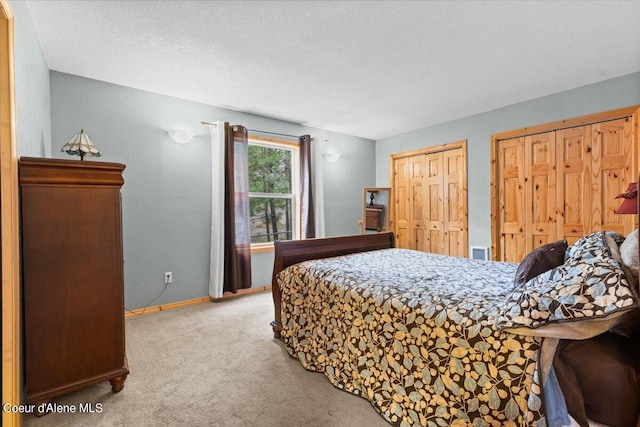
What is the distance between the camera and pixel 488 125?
407 centimetres

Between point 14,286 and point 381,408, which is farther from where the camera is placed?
point 381,408

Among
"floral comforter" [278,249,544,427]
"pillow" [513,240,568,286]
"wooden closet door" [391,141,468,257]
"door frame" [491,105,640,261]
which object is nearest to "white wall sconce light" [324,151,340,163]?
"wooden closet door" [391,141,468,257]

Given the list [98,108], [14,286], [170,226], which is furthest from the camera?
[170,226]

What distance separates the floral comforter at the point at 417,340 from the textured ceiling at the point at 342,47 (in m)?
1.81

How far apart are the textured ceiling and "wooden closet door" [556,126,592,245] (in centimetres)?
59

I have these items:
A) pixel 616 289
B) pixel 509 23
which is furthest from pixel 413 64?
pixel 616 289

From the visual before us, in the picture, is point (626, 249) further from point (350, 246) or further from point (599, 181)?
point (599, 181)

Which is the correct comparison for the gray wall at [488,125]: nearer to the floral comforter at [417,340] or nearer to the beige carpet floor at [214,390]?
the floral comforter at [417,340]

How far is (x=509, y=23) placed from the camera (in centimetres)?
213

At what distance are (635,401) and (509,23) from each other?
232 cm

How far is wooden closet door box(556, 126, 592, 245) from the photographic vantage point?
3.29m

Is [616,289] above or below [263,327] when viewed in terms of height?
above

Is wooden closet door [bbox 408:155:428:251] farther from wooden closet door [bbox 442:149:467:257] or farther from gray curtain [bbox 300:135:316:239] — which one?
gray curtain [bbox 300:135:316:239]

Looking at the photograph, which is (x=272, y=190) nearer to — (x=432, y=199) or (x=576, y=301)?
(x=432, y=199)
